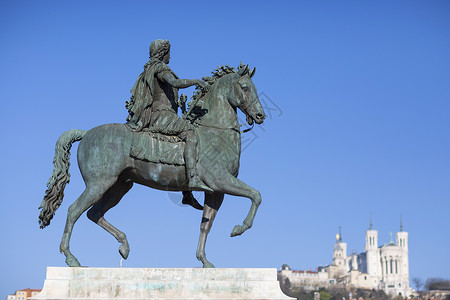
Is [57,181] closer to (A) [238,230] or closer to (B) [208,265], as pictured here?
(B) [208,265]

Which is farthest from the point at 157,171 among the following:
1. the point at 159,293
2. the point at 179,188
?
the point at 159,293

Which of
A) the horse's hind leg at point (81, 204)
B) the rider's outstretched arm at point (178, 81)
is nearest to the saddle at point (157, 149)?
the horse's hind leg at point (81, 204)

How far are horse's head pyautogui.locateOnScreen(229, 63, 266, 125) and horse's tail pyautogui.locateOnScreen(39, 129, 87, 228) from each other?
125 inches

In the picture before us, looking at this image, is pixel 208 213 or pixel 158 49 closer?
pixel 208 213

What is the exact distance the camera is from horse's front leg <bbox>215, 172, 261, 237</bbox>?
12094mm

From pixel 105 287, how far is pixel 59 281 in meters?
0.78

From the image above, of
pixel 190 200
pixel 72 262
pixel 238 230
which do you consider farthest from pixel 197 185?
pixel 72 262

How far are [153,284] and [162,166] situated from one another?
212cm

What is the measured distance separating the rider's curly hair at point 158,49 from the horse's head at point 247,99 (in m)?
1.53

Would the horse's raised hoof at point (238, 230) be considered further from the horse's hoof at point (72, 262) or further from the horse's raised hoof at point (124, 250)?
the horse's hoof at point (72, 262)

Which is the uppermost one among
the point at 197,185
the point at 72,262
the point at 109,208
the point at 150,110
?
the point at 150,110

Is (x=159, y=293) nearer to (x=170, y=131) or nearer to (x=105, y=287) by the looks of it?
(x=105, y=287)

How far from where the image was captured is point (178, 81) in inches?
504

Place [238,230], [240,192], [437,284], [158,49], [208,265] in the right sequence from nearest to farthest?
[238,230]
[240,192]
[208,265]
[158,49]
[437,284]
